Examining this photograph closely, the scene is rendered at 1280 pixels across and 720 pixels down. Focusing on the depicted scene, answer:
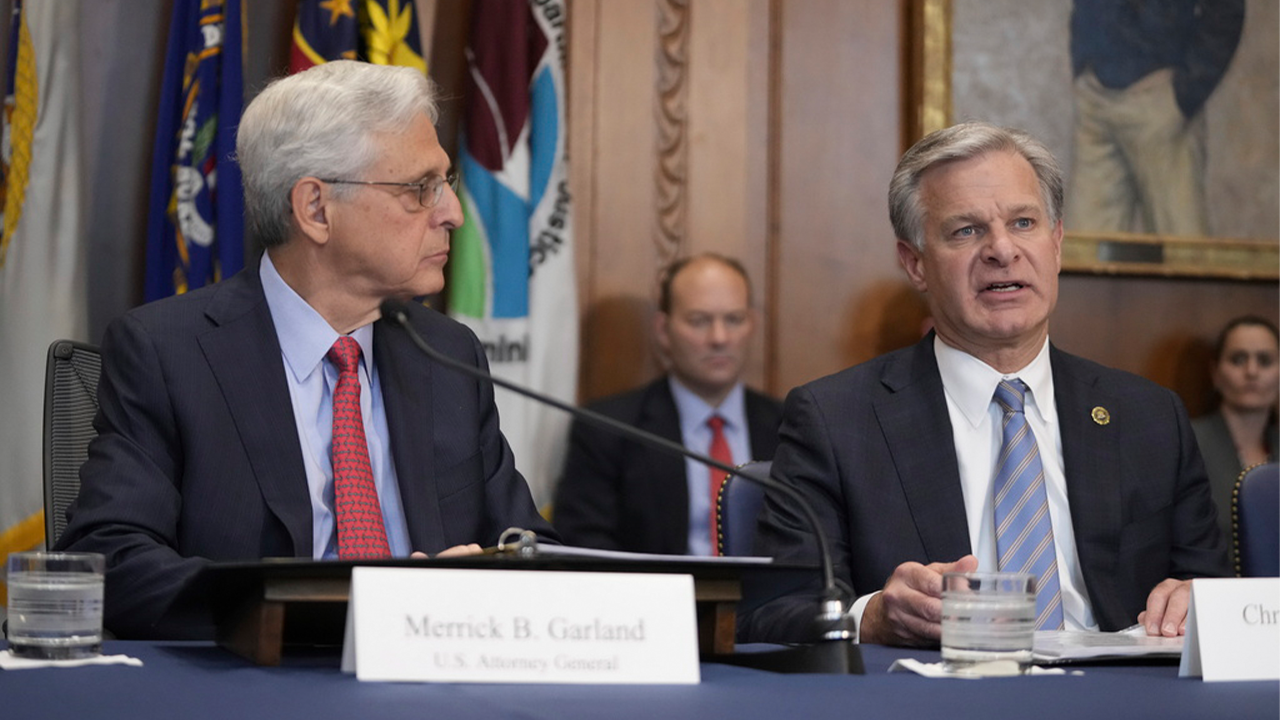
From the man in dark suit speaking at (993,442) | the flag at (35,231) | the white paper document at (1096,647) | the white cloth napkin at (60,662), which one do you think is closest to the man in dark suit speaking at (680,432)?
the flag at (35,231)

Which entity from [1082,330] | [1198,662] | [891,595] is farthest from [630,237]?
[1198,662]

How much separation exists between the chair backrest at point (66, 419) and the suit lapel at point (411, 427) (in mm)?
479

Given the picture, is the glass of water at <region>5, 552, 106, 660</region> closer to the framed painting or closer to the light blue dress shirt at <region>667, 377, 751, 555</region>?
the light blue dress shirt at <region>667, 377, 751, 555</region>

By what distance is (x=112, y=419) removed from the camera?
203 centimetres

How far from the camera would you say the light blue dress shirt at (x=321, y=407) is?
6.87 feet

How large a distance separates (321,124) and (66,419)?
621mm

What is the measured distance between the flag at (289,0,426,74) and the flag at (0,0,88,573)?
0.60 meters

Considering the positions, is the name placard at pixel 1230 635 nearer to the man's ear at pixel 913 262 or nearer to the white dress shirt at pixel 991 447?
the white dress shirt at pixel 991 447

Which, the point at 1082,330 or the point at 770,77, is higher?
the point at 770,77

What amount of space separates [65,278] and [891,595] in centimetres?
280

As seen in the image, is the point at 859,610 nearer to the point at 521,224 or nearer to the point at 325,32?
the point at 521,224

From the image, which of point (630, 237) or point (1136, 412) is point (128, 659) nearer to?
point (1136, 412)

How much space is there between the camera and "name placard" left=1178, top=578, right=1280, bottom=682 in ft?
4.43

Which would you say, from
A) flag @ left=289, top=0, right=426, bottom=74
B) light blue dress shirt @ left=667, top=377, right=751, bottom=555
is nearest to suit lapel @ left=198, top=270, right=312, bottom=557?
flag @ left=289, top=0, right=426, bottom=74
